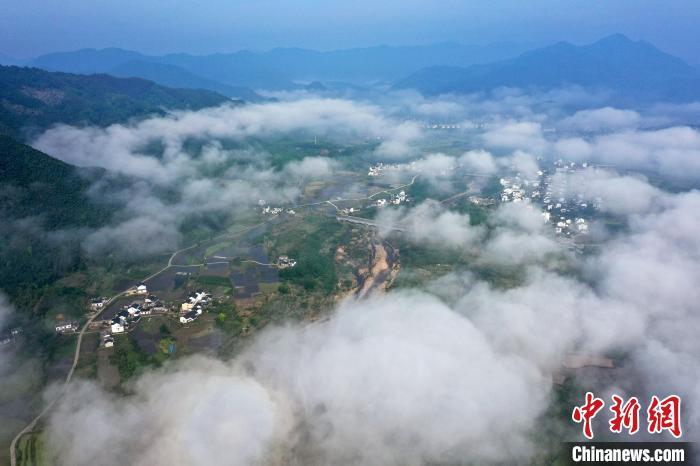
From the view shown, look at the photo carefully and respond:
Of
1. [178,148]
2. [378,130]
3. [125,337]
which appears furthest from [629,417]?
[378,130]

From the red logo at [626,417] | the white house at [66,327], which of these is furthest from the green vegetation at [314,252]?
the red logo at [626,417]

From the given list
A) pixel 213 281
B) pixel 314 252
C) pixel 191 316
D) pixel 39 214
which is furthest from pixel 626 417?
pixel 39 214

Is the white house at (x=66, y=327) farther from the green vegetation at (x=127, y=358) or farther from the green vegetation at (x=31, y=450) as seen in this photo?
the green vegetation at (x=31, y=450)

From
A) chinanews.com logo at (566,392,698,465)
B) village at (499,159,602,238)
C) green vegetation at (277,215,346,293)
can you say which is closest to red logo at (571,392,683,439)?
chinanews.com logo at (566,392,698,465)

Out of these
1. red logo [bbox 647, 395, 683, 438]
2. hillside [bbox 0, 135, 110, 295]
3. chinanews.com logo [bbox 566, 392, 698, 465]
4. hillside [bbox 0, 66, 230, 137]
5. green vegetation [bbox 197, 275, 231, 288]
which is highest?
hillside [bbox 0, 66, 230, 137]

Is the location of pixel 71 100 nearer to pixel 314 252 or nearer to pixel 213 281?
pixel 213 281

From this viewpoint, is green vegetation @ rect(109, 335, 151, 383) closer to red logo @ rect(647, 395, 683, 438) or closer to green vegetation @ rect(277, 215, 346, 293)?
green vegetation @ rect(277, 215, 346, 293)

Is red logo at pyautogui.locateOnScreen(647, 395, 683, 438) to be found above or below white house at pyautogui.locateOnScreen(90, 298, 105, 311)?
below
